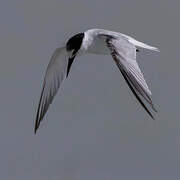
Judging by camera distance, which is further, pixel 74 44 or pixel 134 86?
pixel 74 44

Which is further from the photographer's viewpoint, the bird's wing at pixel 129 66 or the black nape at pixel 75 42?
the black nape at pixel 75 42

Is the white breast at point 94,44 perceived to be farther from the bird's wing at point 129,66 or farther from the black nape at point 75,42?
the bird's wing at point 129,66

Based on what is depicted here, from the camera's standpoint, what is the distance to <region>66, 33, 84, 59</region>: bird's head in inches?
436

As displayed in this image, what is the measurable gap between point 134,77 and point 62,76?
272 cm

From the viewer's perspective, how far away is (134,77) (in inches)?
357

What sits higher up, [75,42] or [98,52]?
[75,42]

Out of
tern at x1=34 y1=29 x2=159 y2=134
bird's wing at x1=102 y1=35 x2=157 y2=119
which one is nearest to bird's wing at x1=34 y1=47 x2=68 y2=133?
tern at x1=34 y1=29 x2=159 y2=134

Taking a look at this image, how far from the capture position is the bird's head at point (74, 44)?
11.1 metres

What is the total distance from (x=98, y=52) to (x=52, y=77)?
3.02 ft

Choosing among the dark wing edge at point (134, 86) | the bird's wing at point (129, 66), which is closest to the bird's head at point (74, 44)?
the bird's wing at point (129, 66)

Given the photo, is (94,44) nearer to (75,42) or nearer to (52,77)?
(75,42)

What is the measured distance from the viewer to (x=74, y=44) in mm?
11164

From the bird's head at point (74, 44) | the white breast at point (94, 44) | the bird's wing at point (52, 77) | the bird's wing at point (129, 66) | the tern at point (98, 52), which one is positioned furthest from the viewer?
the bird's wing at point (52, 77)

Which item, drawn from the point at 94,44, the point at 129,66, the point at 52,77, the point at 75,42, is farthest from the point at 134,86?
the point at 52,77
